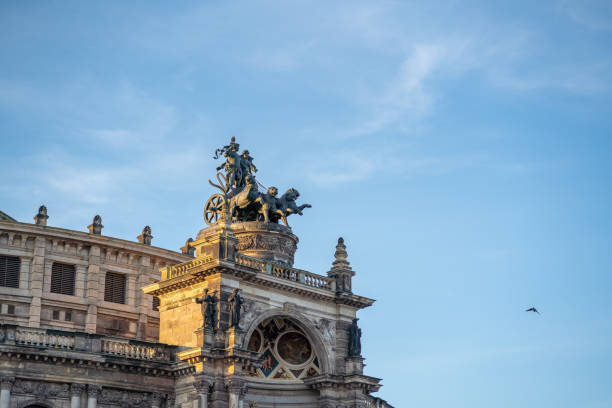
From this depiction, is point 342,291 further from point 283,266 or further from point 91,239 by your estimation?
point 91,239

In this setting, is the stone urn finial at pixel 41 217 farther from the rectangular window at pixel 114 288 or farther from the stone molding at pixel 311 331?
the stone molding at pixel 311 331

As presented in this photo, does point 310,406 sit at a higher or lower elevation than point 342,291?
lower

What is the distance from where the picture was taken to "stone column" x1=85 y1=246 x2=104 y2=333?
2382 inches

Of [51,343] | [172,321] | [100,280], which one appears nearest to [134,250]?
[100,280]

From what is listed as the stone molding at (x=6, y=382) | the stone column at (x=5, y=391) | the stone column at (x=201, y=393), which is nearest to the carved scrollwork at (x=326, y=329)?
the stone column at (x=201, y=393)

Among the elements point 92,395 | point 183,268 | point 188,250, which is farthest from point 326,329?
point 188,250

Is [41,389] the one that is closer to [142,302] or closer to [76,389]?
[76,389]

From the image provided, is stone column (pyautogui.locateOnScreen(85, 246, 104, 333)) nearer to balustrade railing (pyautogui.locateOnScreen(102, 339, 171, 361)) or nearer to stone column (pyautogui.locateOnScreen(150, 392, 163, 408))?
balustrade railing (pyautogui.locateOnScreen(102, 339, 171, 361))

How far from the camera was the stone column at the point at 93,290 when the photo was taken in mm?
60500

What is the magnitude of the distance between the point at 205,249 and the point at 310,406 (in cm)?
994

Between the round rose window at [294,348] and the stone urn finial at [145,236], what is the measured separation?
18.0 m

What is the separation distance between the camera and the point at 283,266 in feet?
164

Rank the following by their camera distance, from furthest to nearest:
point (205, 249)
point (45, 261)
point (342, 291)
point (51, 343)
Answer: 1. point (45, 261)
2. point (342, 291)
3. point (205, 249)
4. point (51, 343)

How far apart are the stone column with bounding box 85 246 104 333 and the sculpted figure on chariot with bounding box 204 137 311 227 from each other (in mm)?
12240
